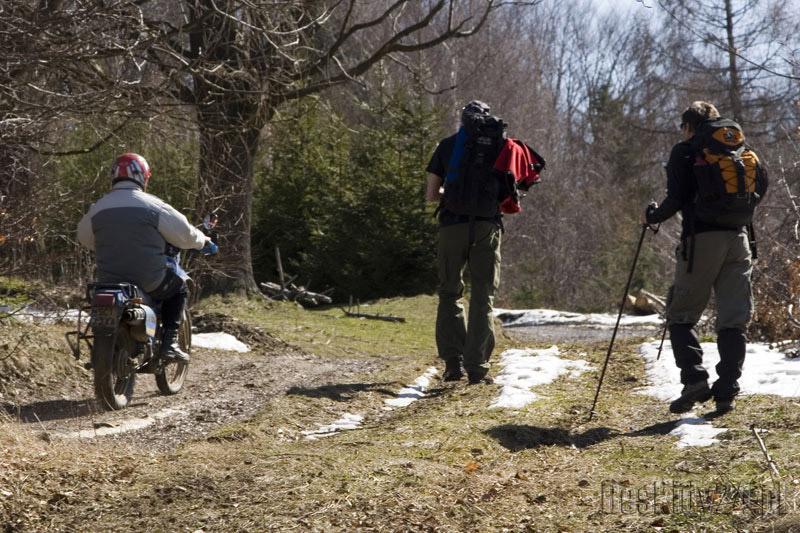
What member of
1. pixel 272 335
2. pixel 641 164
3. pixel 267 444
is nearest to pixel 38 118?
pixel 267 444

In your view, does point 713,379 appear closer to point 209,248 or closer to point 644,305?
point 209,248

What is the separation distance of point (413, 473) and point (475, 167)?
12.2ft

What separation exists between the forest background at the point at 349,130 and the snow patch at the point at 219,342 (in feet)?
4.31

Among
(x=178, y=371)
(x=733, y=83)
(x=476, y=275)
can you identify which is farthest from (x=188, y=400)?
(x=733, y=83)

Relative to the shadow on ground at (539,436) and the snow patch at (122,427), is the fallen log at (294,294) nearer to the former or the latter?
the snow patch at (122,427)

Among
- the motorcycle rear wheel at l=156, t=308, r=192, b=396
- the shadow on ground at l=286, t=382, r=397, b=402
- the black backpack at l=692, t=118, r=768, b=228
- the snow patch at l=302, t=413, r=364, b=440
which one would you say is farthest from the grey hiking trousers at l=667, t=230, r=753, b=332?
the motorcycle rear wheel at l=156, t=308, r=192, b=396

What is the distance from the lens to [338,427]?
7551 mm

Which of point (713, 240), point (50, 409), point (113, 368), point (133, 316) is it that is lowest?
point (50, 409)

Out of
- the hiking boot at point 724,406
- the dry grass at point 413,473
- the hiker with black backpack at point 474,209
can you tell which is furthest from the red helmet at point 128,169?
the hiking boot at point 724,406

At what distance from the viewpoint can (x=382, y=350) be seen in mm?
12977

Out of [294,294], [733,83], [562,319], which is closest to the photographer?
[294,294]

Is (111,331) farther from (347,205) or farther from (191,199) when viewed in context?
(347,205)

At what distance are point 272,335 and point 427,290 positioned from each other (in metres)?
7.79

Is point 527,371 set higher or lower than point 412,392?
higher
